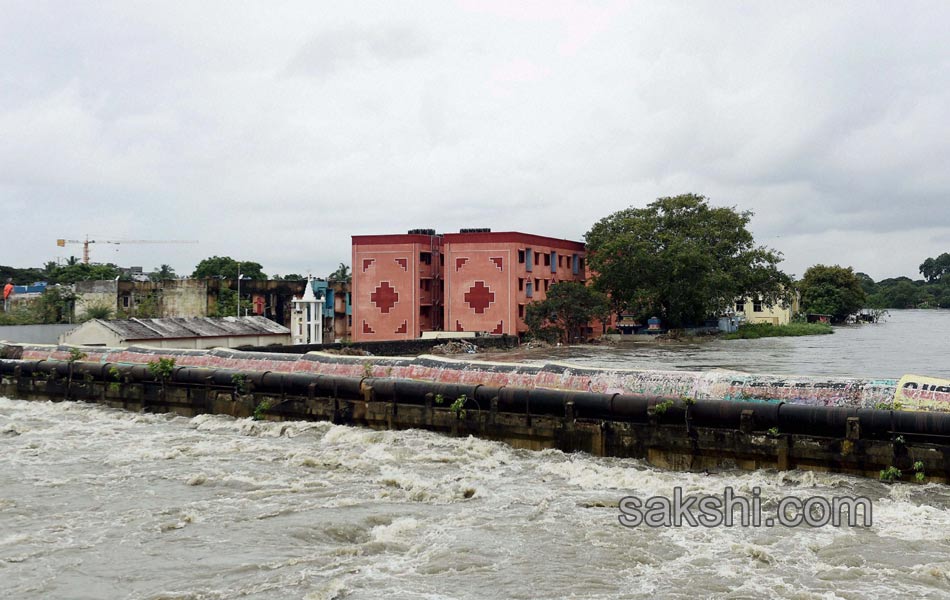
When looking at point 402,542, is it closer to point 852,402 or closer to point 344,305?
point 852,402

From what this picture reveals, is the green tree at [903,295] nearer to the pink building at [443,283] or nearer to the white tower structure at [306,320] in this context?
the pink building at [443,283]

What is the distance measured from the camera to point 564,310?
2165 inches

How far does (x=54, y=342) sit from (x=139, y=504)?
109 ft

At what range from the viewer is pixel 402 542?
38.0ft

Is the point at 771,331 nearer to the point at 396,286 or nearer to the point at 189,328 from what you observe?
the point at 396,286

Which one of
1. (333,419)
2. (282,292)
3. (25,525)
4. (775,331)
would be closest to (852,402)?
(333,419)

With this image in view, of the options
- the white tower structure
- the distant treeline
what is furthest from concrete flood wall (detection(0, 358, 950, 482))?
the distant treeline

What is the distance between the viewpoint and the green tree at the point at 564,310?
5388 centimetres

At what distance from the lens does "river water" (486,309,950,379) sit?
3619 cm

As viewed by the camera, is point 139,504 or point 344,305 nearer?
point 139,504

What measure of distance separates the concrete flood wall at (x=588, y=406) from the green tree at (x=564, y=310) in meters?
29.9

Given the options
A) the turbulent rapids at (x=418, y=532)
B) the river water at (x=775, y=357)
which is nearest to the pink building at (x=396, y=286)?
the river water at (x=775, y=357)

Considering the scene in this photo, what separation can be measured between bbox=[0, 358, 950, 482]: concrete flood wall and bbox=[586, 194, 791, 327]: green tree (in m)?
39.7

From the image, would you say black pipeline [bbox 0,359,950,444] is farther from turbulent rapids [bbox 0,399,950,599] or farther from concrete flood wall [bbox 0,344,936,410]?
turbulent rapids [bbox 0,399,950,599]
